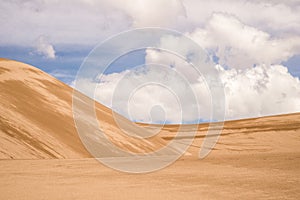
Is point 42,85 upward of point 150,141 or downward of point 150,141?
upward

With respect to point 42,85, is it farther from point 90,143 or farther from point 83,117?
point 90,143

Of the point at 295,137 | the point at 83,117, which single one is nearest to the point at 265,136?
the point at 295,137

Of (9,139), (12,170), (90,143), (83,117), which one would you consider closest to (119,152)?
(90,143)

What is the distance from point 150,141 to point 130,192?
99.4ft

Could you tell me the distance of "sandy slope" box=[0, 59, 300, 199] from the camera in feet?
33.7

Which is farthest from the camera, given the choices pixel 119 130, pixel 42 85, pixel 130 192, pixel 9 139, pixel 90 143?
pixel 42 85

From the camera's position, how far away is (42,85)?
4244 centimetres

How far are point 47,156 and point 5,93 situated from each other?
11724mm

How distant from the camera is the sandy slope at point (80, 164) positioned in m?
10.3

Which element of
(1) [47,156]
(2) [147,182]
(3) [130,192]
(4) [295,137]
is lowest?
(3) [130,192]

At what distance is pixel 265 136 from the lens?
65.2 metres

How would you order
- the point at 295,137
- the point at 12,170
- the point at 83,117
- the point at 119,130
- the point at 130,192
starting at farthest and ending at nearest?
the point at 295,137 < the point at 119,130 < the point at 83,117 < the point at 12,170 < the point at 130,192

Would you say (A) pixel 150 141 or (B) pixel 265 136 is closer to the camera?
(A) pixel 150 141

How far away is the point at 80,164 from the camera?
66.2ft
